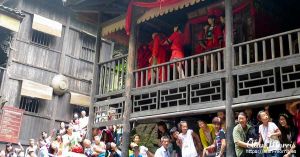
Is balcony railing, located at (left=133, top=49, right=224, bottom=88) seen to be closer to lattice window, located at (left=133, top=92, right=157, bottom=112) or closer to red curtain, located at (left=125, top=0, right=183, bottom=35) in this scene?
lattice window, located at (left=133, top=92, right=157, bottom=112)

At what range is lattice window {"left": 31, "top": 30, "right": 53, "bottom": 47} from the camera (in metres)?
19.8

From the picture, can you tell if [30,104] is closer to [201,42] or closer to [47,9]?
[47,9]

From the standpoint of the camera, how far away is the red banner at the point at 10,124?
17109 mm

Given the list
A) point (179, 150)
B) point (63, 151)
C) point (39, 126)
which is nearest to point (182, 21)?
point (179, 150)

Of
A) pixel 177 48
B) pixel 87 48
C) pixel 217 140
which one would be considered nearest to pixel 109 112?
pixel 177 48

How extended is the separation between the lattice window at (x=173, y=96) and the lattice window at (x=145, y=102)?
0.24 metres

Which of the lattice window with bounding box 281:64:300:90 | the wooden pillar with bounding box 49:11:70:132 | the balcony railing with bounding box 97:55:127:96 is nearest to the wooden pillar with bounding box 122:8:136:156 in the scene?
the balcony railing with bounding box 97:55:127:96

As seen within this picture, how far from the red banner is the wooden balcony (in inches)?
279

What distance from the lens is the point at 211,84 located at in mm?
9227

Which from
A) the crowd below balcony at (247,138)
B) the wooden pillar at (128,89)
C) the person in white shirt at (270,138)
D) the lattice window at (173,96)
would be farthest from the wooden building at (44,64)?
the person in white shirt at (270,138)

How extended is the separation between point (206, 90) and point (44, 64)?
12.1 meters

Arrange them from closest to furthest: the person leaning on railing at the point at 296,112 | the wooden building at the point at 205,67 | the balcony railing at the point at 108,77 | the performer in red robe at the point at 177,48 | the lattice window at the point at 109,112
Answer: the person leaning on railing at the point at 296,112 → the wooden building at the point at 205,67 → the performer in red robe at the point at 177,48 → the lattice window at the point at 109,112 → the balcony railing at the point at 108,77

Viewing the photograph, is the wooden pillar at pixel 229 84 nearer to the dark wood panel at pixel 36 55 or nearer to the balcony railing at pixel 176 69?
the balcony railing at pixel 176 69

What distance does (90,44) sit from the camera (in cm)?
2223
